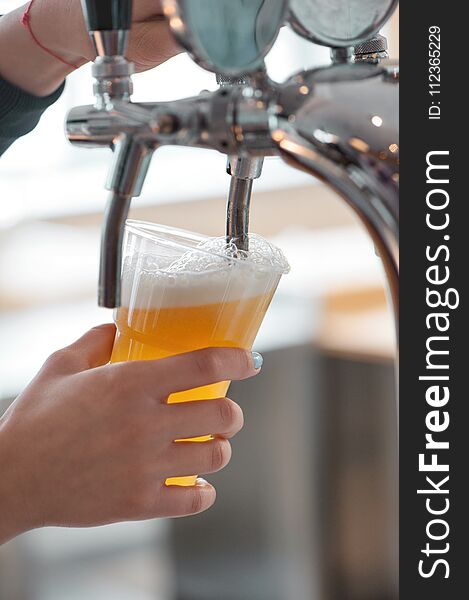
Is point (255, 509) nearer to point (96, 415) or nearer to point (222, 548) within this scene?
point (222, 548)

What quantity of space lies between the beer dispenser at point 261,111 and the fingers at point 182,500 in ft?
0.54

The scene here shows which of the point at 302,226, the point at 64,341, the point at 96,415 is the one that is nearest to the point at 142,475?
the point at 96,415

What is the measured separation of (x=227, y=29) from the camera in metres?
0.42

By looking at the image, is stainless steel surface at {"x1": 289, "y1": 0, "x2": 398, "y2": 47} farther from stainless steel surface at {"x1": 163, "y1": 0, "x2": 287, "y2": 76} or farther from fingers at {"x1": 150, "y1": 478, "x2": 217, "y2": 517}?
fingers at {"x1": 150, "y1": 478, "x2": 217, "y2": 517}

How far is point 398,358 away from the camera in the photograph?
0.44 m

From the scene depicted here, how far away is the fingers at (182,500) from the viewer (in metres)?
0.59

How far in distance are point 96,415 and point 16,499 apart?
8cm

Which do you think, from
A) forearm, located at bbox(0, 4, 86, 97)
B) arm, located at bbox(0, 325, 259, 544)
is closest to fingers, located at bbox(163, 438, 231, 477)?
arm, located at bbox(0, 325, 259, 544)

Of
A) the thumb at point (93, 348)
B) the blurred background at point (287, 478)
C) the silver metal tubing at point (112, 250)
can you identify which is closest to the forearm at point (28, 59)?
the thumb at point (93, 348)

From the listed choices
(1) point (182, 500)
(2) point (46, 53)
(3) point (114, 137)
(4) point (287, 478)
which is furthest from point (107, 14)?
(4) point (287, 478)

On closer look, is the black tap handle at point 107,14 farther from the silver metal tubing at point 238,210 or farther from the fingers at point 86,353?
the fingers at point 86,353

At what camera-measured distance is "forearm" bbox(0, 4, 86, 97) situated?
2.66ft

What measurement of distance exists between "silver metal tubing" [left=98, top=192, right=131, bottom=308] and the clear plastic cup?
112 millimetres

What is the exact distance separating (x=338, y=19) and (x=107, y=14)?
106 mm
